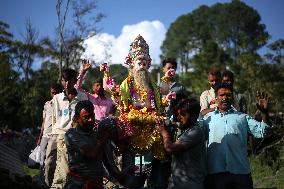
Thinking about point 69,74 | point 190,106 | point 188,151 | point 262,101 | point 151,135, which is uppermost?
point 69,74

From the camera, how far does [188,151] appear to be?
4.58 m

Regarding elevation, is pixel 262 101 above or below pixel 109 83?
below

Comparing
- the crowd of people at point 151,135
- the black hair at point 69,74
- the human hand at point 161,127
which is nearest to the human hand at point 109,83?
the crowd of people at point 151,135

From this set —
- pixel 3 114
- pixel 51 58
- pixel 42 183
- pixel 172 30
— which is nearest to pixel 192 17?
pixel 172 30

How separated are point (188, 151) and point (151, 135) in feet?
3.17

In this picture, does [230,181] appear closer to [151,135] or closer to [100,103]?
[151,135]

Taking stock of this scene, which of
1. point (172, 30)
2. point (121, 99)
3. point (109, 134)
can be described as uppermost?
point (172, 30)

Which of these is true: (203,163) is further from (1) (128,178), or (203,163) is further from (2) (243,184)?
(1) (128,178)

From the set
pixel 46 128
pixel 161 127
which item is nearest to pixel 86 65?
pixel 46 128

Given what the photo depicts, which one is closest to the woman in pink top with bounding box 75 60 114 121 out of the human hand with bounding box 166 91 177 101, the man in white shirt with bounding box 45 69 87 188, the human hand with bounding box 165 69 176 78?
the man in white shirt with bounding box 45 69 87 188

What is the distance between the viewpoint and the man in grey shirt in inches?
178

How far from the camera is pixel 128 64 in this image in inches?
245

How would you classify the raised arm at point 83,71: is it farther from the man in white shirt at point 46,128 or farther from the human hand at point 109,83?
the man in white shirt at point 46,128

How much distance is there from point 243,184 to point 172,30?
5692 centimetres
